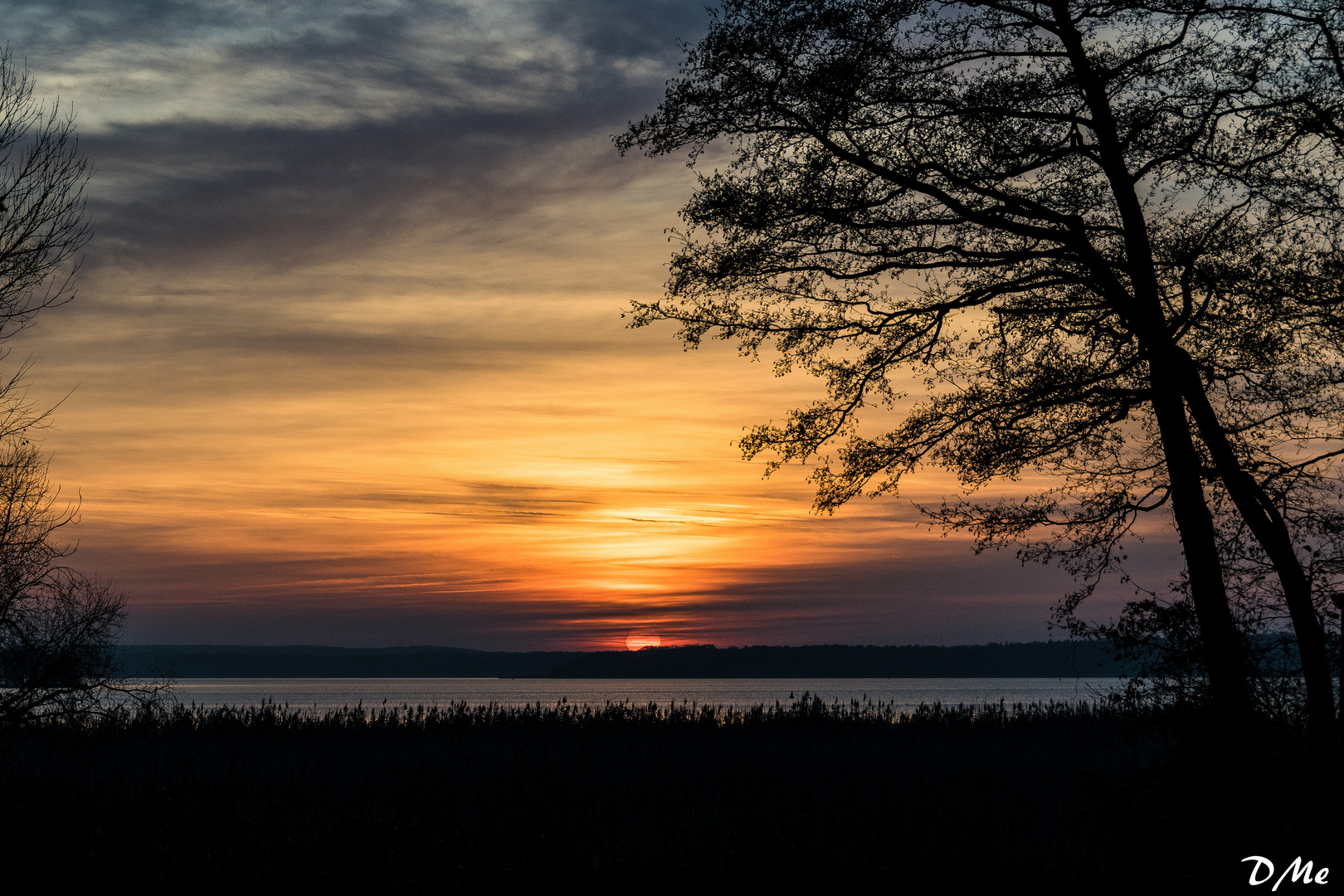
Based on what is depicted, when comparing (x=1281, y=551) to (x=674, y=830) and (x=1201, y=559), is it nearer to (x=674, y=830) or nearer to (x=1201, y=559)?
(x=1201, y=559)

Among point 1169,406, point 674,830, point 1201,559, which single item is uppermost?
point 1169,406

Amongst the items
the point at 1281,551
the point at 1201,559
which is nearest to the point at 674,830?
the point at 1201,559

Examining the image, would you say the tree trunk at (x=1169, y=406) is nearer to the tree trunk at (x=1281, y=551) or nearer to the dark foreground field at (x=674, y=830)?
the tree trunk at (x=1281, y=551)

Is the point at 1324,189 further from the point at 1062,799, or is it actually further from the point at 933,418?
the point at 1062,799

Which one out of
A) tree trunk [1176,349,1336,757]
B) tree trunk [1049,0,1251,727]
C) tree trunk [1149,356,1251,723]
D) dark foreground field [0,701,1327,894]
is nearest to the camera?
dark foreground field [0,701,1327,894]

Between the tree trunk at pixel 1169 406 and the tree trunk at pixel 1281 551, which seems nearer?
the tree trunk at pixel 1281 551

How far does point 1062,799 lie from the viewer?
14.7m

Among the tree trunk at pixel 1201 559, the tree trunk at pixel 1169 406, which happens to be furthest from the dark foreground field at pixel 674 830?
the tree trunk at pixel 1169 406

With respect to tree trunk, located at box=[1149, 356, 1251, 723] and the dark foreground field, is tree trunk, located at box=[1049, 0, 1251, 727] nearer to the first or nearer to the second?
tree trunk, located at box=[1149, 356, 1251, 723]

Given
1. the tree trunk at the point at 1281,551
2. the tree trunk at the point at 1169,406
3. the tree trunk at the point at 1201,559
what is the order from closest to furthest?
the tree trunk at the point at 1281,551, the tree trunk at the point at 1201,559, the tree trunk at the point at 1169,406

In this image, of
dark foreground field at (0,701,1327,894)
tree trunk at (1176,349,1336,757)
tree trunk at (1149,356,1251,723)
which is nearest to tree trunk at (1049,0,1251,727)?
tree trunk at (1149,356,1251,723)

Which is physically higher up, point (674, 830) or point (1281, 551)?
point (1281, 551)

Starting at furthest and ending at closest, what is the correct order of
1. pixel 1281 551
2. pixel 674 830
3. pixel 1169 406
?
pixel 1169 406, pixel 1281 551, pixel 674 830

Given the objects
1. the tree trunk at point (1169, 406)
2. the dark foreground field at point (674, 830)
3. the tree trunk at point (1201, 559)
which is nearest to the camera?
the dark foreground field at point (674, 830)
